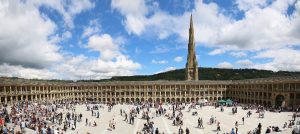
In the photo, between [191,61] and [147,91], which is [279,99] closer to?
[147,91]

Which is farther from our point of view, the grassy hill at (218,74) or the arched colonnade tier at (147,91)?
the grassy hill at (218,74)

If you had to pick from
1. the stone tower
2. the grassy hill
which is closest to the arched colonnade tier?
the stone tower

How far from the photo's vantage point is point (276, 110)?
60.3m

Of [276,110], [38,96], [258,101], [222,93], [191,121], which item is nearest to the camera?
[191,121]

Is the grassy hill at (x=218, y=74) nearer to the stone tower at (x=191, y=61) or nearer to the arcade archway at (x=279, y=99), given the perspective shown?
the stone tower at (x=191, y=61)

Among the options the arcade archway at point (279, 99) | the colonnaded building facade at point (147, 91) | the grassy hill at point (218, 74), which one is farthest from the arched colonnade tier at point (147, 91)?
the grassy hill at point (218, 74)

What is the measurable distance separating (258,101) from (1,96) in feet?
221

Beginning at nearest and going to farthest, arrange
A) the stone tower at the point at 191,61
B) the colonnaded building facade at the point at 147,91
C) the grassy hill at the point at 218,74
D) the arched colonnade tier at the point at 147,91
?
the arched colonnade tier at the point at 147,91 < the colonnaded building facade at the point at 147,91 < the stone tower at the point at 191,61 < the grassy hill at the point at 218,74

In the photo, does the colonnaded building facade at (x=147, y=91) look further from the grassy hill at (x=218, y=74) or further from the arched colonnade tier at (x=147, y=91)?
the grassy hill at (x=218, y=74)

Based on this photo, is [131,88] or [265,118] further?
[131,88]

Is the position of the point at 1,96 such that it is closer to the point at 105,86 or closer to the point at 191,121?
the point at 105,86

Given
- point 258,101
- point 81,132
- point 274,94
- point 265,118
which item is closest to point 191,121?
point 265,118

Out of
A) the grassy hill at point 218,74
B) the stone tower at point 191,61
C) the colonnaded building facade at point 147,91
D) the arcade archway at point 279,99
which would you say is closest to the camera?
the arcade archway at point 279,99

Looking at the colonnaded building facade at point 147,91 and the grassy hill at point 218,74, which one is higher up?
the grassy hill at point 218,74
